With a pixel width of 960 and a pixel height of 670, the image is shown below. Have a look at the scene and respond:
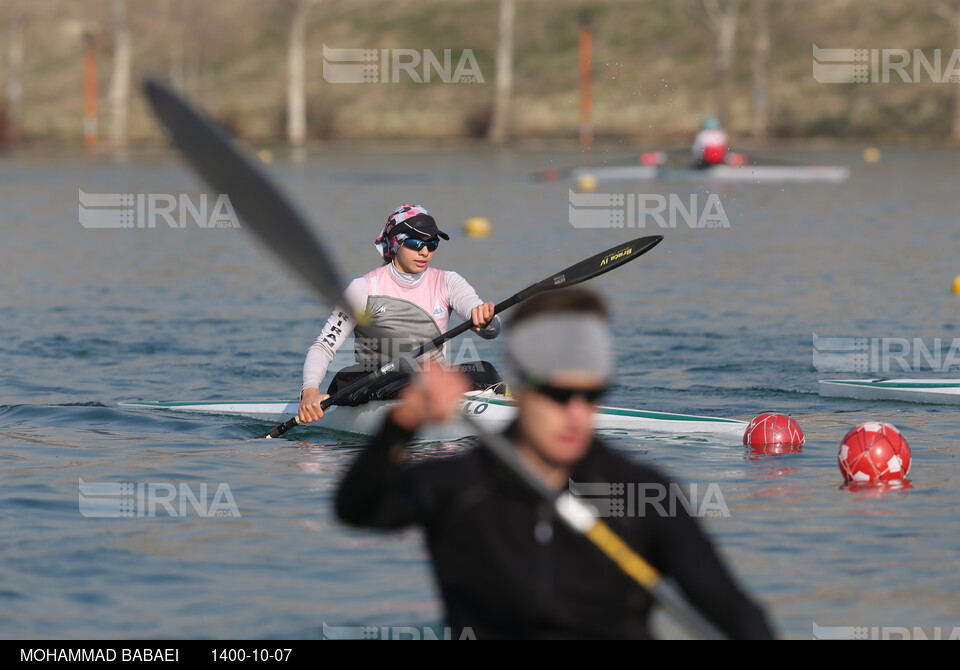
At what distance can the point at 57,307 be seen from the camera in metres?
18.7

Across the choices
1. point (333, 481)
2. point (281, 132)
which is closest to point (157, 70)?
point (281, 132)

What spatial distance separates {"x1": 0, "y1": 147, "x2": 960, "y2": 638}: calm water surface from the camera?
689 centimetres

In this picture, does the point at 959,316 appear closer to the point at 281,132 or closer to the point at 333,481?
the point at 333,481

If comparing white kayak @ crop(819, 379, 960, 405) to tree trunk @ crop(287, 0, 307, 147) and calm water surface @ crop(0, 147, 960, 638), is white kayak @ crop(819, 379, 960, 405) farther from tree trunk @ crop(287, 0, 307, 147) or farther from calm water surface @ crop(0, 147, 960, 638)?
tree trunk @ crop(287, 0, 307, 147)

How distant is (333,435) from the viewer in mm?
10703

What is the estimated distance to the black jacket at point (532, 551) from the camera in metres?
3.82

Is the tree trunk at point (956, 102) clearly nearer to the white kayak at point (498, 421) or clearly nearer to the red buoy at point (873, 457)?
the white kayak at point (498, 421)

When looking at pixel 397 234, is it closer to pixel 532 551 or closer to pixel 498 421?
pixel 498 421

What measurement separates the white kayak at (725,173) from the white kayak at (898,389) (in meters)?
24.7

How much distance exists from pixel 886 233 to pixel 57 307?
→ 15.7 meters

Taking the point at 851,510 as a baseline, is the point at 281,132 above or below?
above

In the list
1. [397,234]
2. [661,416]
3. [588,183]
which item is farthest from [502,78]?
[397,234]
